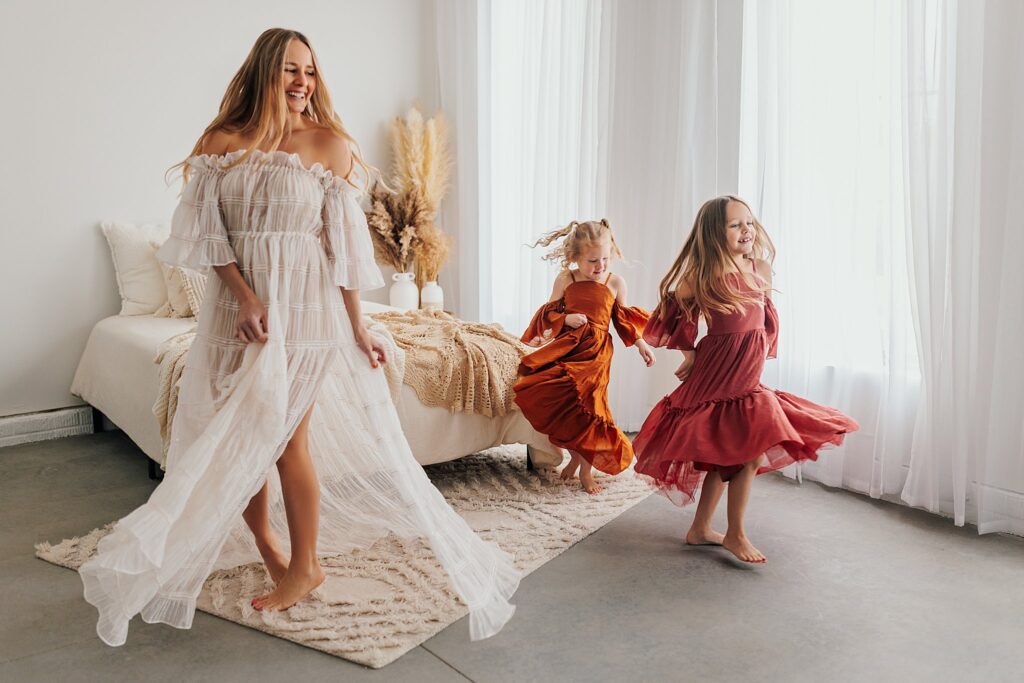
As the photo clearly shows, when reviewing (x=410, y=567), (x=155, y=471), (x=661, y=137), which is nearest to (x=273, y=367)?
(x=410, y=567)

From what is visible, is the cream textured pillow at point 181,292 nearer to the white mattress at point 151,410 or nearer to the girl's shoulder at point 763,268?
the white mattress at point 151,410

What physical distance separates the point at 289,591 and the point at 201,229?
3.21ft

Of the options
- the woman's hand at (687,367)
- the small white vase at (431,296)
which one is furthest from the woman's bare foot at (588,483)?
the small white vase at (431,296)

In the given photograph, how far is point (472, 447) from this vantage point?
10.7 ft

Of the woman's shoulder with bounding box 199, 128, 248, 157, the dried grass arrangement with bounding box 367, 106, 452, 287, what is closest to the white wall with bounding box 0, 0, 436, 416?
the dried grass arrangement with bounding box 367, 106, 452, 287

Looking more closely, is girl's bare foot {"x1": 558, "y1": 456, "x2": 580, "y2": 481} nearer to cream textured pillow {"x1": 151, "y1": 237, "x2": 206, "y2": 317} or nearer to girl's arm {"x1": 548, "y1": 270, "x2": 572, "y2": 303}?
girl's arm {"x1": 548, "y1": 270, "x2": 572, "y2": 303}

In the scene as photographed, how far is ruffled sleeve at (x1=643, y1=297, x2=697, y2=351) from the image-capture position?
9.22ft

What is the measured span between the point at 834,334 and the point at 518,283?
1.88m

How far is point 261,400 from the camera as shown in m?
2.02

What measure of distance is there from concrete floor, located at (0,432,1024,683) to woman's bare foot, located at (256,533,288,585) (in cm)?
18

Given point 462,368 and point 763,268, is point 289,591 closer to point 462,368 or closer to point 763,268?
point 462,368

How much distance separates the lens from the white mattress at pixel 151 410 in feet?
10.3

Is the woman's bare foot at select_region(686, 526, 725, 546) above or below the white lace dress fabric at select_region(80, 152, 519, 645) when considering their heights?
below

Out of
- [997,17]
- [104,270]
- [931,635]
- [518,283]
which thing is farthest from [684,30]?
[104,270]
